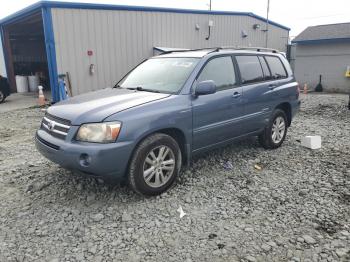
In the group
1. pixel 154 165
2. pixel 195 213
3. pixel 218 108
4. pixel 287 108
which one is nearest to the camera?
pixel 195 213

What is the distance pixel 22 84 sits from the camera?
16141 mm

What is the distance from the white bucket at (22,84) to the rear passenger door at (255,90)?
45.8 feet

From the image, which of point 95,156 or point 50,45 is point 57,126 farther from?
point 50,45

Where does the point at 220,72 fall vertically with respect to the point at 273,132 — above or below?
above

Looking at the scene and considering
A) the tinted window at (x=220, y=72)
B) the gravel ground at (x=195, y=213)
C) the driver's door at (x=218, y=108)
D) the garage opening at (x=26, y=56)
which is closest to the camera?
the gravel ground at (x=195, y=213)

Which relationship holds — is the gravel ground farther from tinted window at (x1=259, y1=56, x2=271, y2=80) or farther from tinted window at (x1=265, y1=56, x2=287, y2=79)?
tinted window at (x1=265, y1=56, x2=287, y2=79)

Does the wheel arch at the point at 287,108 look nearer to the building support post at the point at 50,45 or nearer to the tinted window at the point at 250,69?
the tinted window at the point at 250,69

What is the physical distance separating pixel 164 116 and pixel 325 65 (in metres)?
16.1

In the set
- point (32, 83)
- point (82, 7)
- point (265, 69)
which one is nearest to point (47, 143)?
point (265, 69)

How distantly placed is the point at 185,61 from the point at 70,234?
2.76 meters

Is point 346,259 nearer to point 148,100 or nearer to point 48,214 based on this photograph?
point 148,100

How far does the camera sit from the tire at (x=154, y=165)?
12.2 ft

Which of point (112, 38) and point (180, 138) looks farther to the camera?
point (112, 38)

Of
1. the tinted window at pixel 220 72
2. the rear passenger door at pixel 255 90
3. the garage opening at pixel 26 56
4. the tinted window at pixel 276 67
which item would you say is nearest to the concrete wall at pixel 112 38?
the garage opening at pixel 26 56
